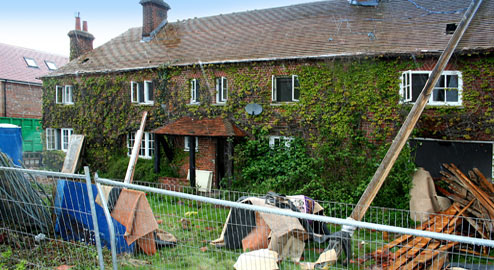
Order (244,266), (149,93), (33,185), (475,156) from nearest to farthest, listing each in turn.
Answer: (244,266), (33,185), (475,156), (149,93)

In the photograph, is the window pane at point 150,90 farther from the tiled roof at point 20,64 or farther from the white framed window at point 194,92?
the tiled roof at point 20,64

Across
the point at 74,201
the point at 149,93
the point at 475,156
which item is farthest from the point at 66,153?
the point at 475,156

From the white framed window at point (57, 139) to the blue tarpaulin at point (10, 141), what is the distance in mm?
10076

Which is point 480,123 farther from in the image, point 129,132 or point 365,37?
point 129,132

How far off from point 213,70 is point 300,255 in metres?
9.86

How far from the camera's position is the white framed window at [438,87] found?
1123cm

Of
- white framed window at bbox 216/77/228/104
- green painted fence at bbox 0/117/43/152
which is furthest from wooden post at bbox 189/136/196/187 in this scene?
green painted fence at bbox 0/117/43/152

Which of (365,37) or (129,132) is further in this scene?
(129,132)

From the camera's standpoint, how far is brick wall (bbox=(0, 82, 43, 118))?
2534cm

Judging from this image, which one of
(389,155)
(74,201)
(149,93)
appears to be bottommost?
(74,201)

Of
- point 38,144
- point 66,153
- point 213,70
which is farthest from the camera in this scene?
point 38,144

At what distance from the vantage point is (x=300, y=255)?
675 centimetres

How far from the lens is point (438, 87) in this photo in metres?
11.5

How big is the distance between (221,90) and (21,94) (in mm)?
19929
